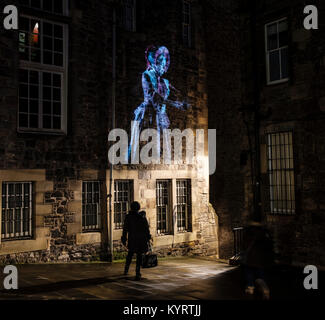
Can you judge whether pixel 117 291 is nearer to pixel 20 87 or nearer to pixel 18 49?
pixel 20 87

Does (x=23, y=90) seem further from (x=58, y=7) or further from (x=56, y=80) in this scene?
(x=58, y=7)

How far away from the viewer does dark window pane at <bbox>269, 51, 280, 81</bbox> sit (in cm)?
1212

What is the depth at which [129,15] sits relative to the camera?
1383cm

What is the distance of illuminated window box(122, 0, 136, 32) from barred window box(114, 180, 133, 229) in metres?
5.25

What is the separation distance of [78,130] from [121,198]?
266cm

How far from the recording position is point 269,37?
1234cm

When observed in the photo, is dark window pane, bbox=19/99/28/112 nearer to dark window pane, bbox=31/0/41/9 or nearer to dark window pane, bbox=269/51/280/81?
dark window pane, bbox=31/0/41/9

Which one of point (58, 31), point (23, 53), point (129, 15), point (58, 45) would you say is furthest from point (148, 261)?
point (129, 15)

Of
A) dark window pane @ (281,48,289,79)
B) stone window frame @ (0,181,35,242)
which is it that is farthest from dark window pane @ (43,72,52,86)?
dark window pane @ (281,48,289,79)

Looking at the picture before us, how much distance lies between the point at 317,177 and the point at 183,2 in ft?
27.5

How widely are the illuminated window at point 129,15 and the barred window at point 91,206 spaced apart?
5.44m

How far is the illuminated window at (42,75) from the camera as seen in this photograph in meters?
11.3

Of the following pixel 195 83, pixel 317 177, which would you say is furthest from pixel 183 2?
pixel 317 177
